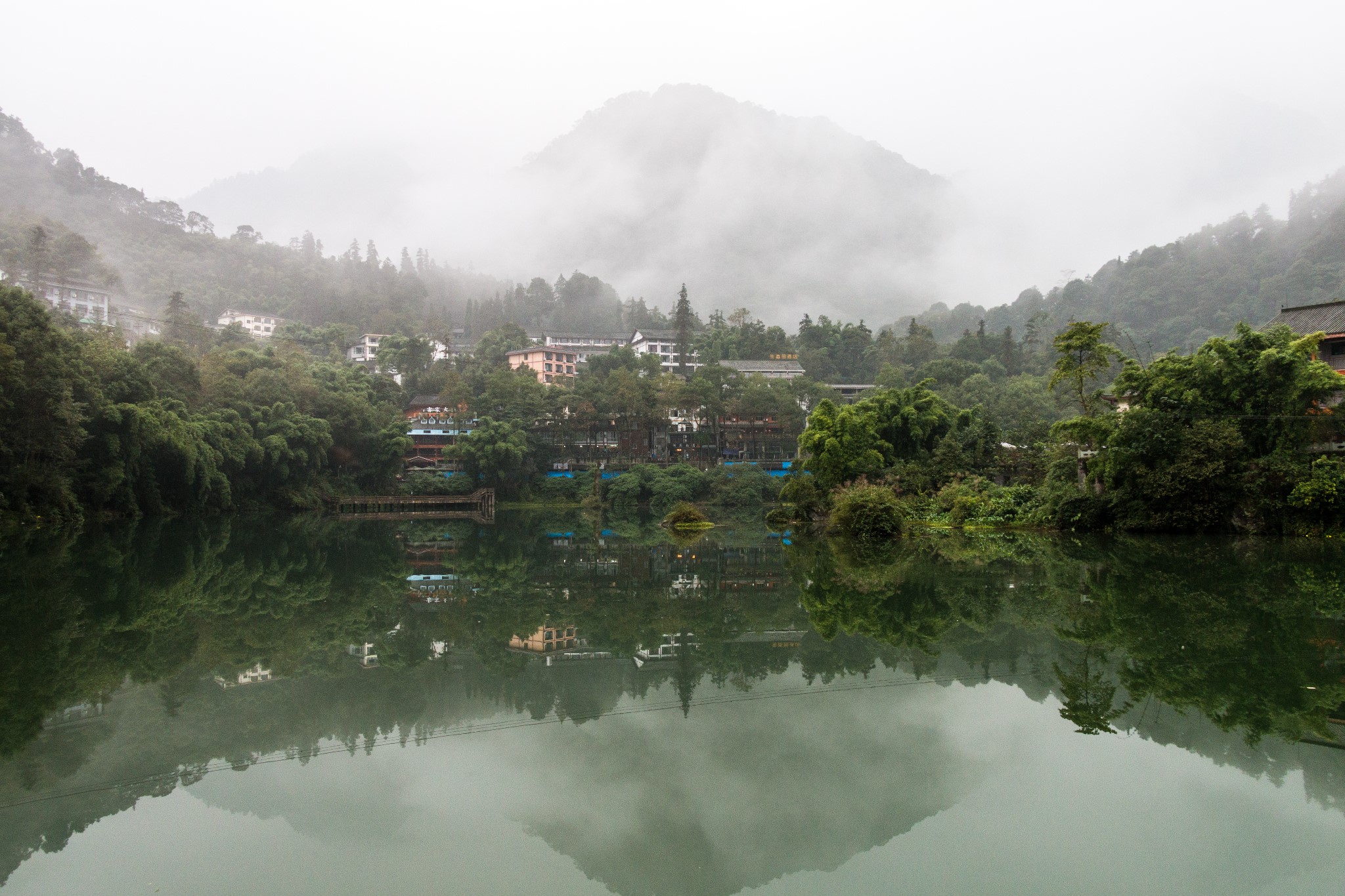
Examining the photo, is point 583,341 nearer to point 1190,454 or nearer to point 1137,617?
point 1190,454

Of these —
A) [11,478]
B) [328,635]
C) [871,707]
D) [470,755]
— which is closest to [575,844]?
[470,755]

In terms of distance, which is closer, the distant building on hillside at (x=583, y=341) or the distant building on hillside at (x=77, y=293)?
→ the distant building on hillside at (x=77, y=293)

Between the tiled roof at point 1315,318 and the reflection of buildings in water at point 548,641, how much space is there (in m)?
22.1

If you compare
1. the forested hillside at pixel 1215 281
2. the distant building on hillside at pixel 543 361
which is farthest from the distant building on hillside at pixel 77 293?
the forested hillside at pixel 1215 281

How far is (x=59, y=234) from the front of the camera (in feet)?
276

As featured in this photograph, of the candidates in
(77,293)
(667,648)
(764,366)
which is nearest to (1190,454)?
(667,648)

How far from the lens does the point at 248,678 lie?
618cm

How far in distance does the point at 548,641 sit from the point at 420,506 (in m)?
41.7

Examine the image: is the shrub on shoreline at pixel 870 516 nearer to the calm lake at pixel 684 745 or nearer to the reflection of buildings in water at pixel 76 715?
the calm lake at pixel 684 745

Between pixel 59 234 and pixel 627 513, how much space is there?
77299mm

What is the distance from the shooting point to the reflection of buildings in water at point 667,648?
6883 millimetres

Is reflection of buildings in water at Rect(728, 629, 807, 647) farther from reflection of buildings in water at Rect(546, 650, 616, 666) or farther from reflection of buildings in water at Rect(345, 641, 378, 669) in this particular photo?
reflection of buildings in water at Rect(345, 641, 378, 669)

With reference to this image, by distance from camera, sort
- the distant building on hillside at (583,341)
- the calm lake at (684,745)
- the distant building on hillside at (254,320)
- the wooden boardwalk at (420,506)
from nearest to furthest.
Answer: the calm lake at (684,745) → the wooden boardwalk at (420,506) → the distant building on hillside at (583,341) → the distant building on hillside at (254,320)

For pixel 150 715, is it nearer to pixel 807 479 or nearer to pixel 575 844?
pixel 575 844
